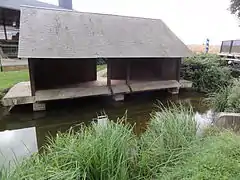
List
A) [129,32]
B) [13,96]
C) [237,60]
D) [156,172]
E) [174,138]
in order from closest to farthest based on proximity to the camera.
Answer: [156,172] < [174,138] < [13,96] < [129,32] < [237,60]

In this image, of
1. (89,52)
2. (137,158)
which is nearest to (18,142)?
(137,158)

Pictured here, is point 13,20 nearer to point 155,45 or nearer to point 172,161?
point 155,45

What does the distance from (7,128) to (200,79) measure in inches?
306

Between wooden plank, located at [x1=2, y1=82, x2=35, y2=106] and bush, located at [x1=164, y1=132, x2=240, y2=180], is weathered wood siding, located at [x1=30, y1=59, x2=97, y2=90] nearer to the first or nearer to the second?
wooden plank, located at [x1=2, y1=82, x2=35, y2=106]

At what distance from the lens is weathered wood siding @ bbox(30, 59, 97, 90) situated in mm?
7918

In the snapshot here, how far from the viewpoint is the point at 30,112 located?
6.68m

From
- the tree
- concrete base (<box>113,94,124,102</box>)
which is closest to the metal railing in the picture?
the tree

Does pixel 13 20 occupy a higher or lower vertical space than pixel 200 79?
higher

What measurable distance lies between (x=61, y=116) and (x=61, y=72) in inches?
110

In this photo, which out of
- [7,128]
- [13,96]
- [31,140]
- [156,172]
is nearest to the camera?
[156,172]

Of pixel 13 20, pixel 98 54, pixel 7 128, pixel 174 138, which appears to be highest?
pixel 13 20

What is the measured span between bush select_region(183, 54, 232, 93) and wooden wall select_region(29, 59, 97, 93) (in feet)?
14.7

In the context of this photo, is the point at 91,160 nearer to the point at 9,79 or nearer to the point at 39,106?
the point at 39,106

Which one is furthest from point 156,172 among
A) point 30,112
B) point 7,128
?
point 30,112
